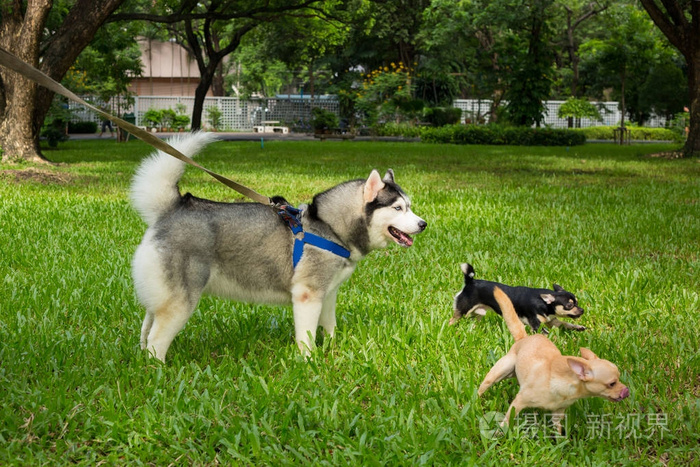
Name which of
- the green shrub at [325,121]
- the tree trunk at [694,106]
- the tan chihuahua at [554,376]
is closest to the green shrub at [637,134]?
the green shrub at [325,121]

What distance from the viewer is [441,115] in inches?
1492

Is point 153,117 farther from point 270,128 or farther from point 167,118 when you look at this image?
point 270,128

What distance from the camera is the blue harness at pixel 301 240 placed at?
12.5 feet

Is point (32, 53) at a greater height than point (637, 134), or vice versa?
point (32, 53)

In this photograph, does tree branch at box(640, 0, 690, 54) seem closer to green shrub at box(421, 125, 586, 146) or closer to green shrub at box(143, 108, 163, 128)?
green shrub at box(421, 125, 586, 146)

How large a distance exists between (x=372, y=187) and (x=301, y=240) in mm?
469

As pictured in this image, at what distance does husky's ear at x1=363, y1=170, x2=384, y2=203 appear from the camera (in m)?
3.79

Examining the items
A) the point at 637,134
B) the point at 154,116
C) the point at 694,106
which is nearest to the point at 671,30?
the point at 694,106

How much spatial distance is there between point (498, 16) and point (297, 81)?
37976 millimetres

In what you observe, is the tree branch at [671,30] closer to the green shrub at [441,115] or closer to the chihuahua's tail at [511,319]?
the chihuahua's tail at [511,319]

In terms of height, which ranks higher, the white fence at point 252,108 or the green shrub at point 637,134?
the white fence at point 252,108

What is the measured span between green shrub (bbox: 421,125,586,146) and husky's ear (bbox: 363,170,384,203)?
26095 millimetres

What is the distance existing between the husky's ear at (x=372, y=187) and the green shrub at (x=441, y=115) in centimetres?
3448

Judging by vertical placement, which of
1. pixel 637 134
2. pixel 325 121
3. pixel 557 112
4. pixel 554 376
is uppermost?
pixel 557 112
